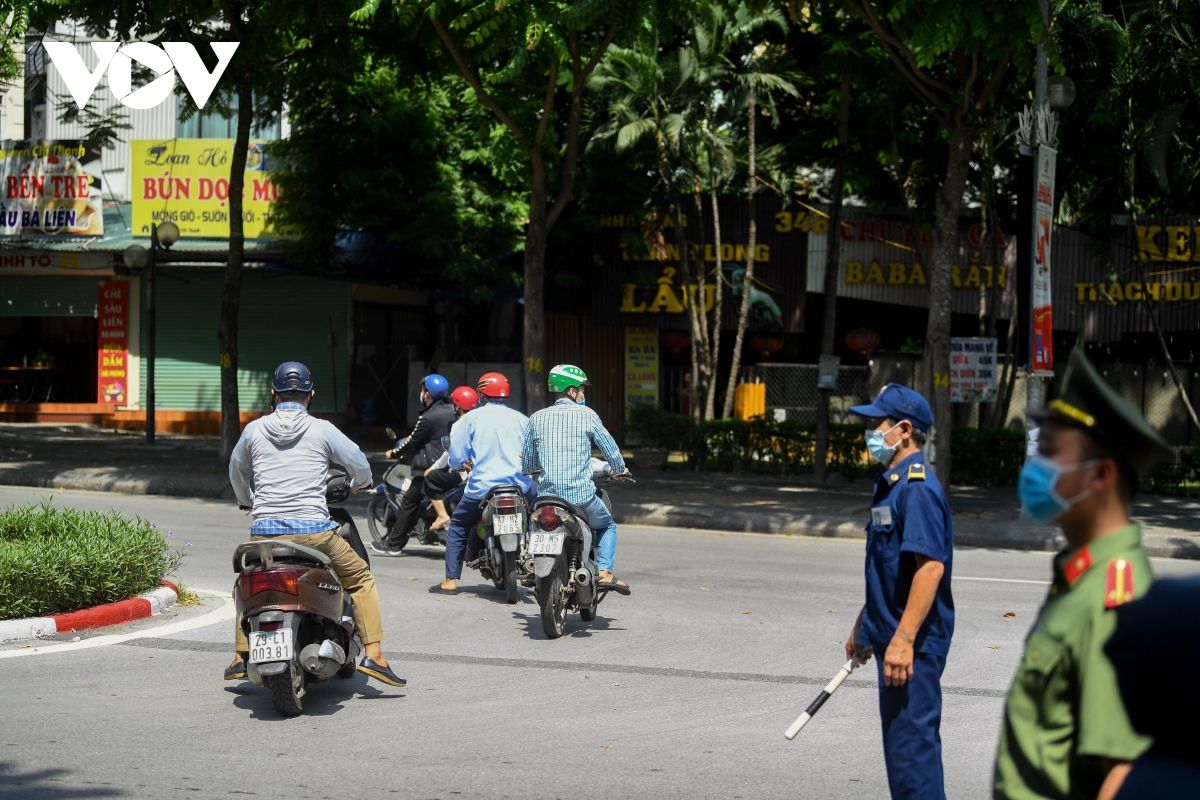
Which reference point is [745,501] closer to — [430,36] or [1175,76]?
[430,36]

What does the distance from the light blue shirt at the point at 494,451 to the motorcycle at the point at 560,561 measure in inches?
43.9

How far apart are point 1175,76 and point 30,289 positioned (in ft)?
76.2

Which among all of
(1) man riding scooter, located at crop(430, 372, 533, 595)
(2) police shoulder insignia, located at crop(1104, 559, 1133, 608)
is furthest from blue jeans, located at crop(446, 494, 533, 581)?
(2) police shoulder insignia, located at crop(1104, 559, 1133, 608)

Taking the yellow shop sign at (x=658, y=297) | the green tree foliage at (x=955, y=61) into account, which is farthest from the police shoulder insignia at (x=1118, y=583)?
the yellow shop sign at (x=658, y=297)

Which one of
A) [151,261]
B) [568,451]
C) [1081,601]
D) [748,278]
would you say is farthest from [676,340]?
[1081,601]

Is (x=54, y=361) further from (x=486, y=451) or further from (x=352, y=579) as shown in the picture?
(x=352, y=579)

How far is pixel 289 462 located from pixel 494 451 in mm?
3418

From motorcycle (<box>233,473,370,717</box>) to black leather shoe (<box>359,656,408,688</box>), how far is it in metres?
0.13

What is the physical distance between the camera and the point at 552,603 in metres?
9.70

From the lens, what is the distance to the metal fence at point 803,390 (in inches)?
997

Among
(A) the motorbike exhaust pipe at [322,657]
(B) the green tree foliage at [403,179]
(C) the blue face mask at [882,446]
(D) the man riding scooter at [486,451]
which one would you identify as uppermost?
(B) the green tree foliage at [403,179]

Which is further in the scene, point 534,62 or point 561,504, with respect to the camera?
point 534,62

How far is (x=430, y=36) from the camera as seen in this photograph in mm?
19375

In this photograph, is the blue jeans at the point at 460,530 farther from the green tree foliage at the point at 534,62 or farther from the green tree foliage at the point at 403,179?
the green tree foliage at the point at 403,179
